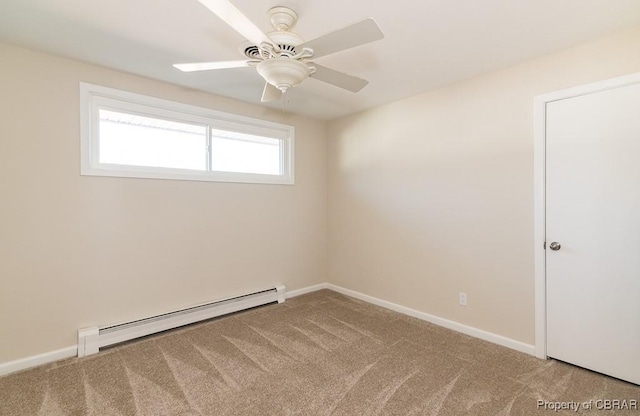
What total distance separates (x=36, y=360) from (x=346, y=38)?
10.7 ft

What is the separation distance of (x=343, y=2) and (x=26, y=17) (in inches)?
80.8

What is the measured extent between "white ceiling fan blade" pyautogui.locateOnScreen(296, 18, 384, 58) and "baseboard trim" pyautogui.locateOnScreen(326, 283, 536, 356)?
8.76ft

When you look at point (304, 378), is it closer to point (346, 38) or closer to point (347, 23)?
point (346, 38)

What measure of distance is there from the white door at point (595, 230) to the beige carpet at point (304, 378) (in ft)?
0.75

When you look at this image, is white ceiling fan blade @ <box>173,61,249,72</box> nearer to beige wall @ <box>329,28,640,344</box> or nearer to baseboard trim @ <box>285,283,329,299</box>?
beige wall @ <box>329,28,640,344</box>

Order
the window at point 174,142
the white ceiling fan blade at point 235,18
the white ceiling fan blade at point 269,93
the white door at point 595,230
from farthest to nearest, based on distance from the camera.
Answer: the window at point 174,142, the white ceiling fan blade at point 269,93, the white door at point 595,230, the white ceiling fan blade at point 235,18

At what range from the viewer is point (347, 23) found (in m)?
2.00

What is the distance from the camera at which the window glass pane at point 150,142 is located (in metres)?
2.74

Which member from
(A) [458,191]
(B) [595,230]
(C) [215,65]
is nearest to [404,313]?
(A) [458,191]

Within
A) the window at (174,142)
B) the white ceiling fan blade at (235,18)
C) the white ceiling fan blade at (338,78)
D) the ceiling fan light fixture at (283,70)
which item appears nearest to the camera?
the white ceiling fan blade at (235,18)

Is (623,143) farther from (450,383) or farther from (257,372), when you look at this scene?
(257,372)

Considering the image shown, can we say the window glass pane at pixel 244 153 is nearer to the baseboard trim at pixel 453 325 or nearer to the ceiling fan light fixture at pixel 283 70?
the ceiling fan light fixture at pixel 283 70

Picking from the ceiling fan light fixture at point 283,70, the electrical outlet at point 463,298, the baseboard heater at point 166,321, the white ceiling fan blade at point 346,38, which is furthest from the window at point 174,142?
the electrical outlet at point 463,298

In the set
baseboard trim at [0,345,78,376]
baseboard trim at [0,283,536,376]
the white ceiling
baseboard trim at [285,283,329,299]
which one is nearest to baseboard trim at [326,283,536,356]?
baseboard trim at [0,283,536,376]
